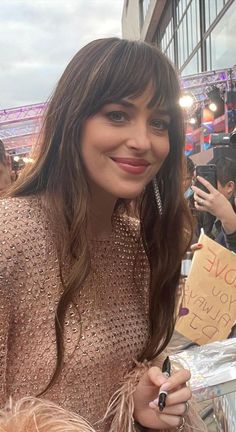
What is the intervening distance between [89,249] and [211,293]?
3.14 ft

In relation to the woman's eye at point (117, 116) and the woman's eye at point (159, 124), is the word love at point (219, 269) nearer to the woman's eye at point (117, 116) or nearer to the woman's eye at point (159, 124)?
the woman's eye at point (159, 124)

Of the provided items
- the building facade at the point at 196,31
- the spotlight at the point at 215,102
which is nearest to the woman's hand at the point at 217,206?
the building facade at the point at 196,31

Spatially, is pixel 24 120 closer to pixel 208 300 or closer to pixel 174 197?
pixel 208 300

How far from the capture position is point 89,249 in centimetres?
107

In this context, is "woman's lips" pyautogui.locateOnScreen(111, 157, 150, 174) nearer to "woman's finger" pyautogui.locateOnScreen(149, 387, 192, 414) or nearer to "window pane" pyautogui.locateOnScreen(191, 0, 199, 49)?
"woman's finger" pyautogui.locateOnScreen(149, 387, 192, 414)

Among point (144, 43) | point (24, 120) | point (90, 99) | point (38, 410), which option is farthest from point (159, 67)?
point (24, 120)

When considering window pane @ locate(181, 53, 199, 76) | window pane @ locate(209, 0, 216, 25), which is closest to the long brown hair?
window pane @ locate(209, 0, 216, 25)

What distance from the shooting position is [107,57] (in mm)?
1050

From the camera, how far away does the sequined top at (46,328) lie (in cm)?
94

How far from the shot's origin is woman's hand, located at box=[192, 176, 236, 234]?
2159mm

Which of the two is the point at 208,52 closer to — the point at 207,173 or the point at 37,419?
the point at 207,173

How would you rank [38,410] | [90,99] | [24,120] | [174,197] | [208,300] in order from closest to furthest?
[38,410] < [90,99] < [174,197] < [208,300] < [24,120]

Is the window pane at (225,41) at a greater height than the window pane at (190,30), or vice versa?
the window pane at (190,30)

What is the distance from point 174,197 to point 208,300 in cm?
78
